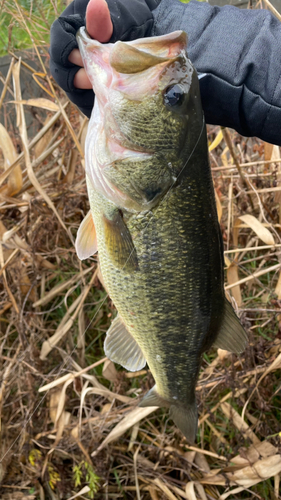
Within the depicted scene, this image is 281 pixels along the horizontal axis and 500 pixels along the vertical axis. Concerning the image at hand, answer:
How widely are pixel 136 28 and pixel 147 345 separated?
117 centimetres

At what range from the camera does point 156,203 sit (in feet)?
4.16

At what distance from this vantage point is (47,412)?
2666 millimetres

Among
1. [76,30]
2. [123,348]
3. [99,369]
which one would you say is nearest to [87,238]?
[123,348]

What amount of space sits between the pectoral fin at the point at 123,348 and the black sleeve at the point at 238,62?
3.09ft

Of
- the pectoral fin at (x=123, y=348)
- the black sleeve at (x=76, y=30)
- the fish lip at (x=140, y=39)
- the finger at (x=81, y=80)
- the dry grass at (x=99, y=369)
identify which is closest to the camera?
the fish lip at (x=140, y=39)

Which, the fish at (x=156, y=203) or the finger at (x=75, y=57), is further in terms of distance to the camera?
the finger at (x=75, y=57)

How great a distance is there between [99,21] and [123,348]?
1.16 metres

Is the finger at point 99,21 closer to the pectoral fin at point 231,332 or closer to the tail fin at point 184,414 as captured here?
the pectoral fin at point 231,332

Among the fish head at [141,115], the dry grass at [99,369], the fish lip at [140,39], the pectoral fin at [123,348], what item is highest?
the fish lip at [140,39]

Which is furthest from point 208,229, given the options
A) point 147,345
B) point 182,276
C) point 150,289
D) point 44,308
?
point 44,308

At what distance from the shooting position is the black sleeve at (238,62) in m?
1.51

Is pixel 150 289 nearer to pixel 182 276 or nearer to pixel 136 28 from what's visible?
pixel 182 276

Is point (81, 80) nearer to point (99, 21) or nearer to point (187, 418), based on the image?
point (99, 21)

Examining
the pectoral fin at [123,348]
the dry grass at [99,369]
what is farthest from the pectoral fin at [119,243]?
the dry grass at [99,369]
